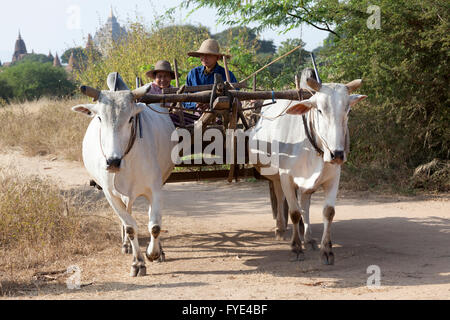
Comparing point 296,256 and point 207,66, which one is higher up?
point 207,66

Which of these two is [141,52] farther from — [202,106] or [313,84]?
[313,84]

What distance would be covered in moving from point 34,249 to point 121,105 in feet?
6.29

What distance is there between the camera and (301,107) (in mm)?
4371

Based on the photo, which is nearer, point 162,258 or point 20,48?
point 162,258

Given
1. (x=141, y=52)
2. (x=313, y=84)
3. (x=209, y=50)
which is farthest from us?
(x=141, y=52)

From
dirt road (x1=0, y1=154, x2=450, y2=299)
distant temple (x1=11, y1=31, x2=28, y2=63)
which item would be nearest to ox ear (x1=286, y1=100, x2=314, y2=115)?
dirt road (x1=0, y1=154, x2=450, y2=299)

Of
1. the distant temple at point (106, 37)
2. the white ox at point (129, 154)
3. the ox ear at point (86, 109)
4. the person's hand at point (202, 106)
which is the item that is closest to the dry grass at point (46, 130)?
the distant temple at point (106, 37)

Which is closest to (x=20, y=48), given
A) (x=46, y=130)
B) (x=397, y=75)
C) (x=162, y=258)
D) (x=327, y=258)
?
(x=46, y=130)

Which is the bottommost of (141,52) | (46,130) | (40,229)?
(40,229)

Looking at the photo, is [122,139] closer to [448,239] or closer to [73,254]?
[73,254]

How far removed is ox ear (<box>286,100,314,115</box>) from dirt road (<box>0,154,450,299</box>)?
1.27 meters

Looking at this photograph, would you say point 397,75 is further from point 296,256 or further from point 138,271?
point 138,271

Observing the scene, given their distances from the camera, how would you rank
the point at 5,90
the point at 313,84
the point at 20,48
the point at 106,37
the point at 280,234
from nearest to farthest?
the point at 313,84, the point at 280,234, the point at 106,37, the point at 5,90, the point at 20,48

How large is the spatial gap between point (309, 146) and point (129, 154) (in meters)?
1.49
